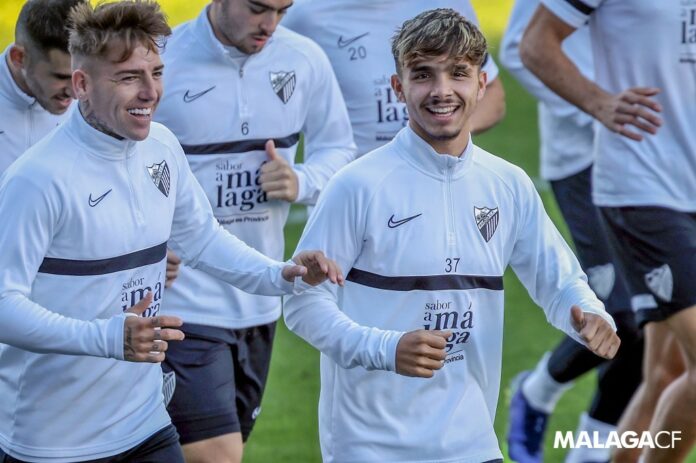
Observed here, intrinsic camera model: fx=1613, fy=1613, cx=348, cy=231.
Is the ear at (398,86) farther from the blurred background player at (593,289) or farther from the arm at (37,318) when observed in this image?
the blurred background player at (593,289)

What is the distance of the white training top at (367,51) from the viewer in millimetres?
6297

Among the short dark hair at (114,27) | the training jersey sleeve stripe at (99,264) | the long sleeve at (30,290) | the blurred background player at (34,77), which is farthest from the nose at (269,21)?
the long sleeve at (30,290)

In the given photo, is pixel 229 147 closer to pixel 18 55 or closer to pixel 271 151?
pixel 271 151

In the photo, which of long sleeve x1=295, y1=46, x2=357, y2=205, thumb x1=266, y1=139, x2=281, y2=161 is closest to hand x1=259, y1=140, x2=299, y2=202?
thumb x1=266, y1=139, x2=281, y2=161

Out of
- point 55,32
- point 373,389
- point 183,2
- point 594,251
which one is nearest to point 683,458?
point 594,251

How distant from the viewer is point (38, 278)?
4.60 meters

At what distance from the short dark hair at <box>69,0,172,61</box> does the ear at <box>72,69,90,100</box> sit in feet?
0.18

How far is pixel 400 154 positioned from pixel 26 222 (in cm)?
113

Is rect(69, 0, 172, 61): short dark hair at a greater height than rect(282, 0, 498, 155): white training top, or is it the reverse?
rect(69, 0, 172, 61): short dark hair

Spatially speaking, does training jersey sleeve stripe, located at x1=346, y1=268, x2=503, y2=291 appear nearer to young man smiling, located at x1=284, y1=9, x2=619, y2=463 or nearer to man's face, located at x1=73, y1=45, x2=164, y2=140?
young man smiling, located at x1=284, y1=9, x2=619, y2=463

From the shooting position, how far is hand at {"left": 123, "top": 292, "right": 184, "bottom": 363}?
4320 millimetres

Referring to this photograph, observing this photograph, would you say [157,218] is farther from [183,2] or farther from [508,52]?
[183,2]

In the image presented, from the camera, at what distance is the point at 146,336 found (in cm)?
432

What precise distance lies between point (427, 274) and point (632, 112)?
1638 mm
